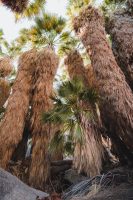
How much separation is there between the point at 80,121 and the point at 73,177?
11.5 ft

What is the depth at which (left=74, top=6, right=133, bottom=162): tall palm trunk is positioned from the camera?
10273 mm

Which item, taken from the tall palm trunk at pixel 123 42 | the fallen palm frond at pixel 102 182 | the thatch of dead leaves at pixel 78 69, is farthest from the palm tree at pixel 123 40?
the fallen palm frond at pixel 102 182

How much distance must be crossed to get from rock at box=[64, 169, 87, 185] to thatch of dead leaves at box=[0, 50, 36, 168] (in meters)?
2.58

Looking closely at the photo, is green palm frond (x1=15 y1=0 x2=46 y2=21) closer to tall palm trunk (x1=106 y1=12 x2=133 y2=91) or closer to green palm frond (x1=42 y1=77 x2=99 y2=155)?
tall palm trunk (x1=106 y1=12 x2=133 y2=91)

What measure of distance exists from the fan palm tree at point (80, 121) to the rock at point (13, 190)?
1702 millimetres

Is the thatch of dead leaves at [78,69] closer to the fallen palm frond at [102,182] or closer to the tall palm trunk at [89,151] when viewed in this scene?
the tall palm trunk at [89,151]

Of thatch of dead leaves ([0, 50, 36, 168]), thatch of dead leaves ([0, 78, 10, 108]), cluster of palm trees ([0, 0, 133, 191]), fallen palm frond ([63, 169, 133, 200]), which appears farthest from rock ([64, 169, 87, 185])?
thatch of dead leaves ([0, 78, 10, 108])

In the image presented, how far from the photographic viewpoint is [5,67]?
63.1 ft

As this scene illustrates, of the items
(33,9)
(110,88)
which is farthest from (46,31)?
(110,88)

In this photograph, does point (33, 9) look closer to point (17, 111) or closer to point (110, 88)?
point (17, 111)

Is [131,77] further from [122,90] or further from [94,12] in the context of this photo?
[94,12]

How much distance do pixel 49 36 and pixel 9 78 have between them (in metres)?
4.31

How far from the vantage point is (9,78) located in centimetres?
2034

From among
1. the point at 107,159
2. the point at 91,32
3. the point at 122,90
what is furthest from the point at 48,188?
the point at 91,32
